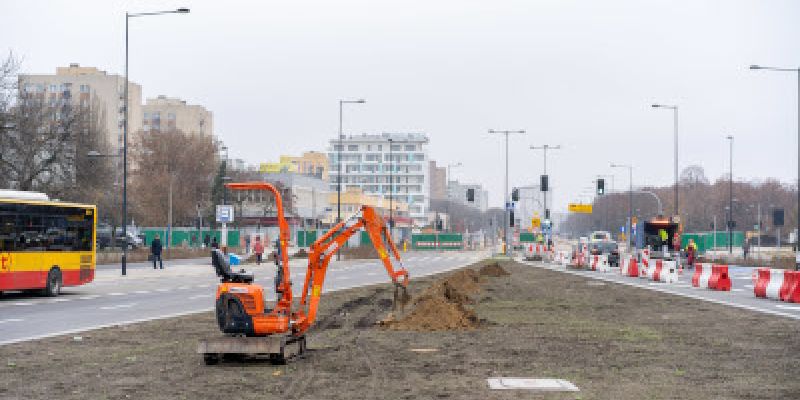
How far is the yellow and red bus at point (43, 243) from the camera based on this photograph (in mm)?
25703

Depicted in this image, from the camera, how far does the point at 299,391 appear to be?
33.6 ft

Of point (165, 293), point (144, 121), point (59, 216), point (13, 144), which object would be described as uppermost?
point (144, 121)

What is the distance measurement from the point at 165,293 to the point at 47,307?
23.2ft

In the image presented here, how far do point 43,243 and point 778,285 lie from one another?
67.7ft

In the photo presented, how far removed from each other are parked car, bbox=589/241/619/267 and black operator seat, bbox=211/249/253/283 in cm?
4906

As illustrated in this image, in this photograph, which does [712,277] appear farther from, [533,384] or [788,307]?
[533,384]

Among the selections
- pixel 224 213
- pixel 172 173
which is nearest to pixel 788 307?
pixel 224 213

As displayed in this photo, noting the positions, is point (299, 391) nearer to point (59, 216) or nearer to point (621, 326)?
point (621, 326)

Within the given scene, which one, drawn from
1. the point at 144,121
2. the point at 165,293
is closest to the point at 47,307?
the point at 165,293

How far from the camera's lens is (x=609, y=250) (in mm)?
62688

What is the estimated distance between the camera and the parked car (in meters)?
59.5

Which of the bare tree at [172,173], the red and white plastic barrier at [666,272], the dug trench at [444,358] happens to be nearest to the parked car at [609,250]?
the red and white plastic barrier at [666,272]

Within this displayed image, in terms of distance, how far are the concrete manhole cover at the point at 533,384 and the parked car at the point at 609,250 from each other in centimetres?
4959

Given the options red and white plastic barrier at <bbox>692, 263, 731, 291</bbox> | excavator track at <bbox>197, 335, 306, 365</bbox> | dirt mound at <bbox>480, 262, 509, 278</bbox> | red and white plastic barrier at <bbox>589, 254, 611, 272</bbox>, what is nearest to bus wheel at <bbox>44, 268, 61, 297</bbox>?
excavator track at <bbox>197, 335, 306, 365</bbox>
